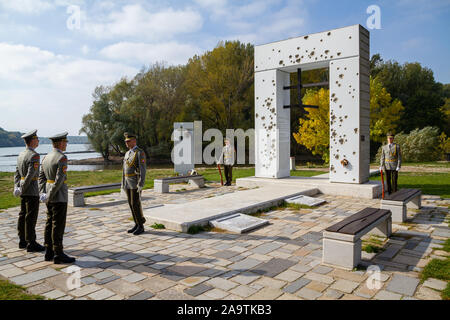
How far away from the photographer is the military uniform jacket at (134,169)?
5.98 m

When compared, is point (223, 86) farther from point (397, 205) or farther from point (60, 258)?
point (60, 258)

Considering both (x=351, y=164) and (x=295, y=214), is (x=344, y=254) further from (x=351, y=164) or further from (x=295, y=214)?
(x=351, y=164)

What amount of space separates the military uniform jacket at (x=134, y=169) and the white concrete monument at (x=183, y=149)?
765 centimetres

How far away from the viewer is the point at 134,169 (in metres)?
6.07

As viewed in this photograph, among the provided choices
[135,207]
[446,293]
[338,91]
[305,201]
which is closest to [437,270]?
[446,293]

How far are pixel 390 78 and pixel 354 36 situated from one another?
30847mm

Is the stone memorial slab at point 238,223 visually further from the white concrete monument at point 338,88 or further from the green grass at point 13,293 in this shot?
the white concrete monument at point 338,88

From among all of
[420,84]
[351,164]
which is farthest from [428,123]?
[351,164]

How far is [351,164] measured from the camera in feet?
32.8

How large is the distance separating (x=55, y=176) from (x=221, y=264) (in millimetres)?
2561

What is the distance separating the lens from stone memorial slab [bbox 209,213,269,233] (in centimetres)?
602

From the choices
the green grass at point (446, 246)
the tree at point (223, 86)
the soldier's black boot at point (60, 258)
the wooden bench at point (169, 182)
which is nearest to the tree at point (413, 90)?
the tree at point (223, 86)

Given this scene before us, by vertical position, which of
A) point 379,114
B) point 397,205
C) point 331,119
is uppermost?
point 379,114
